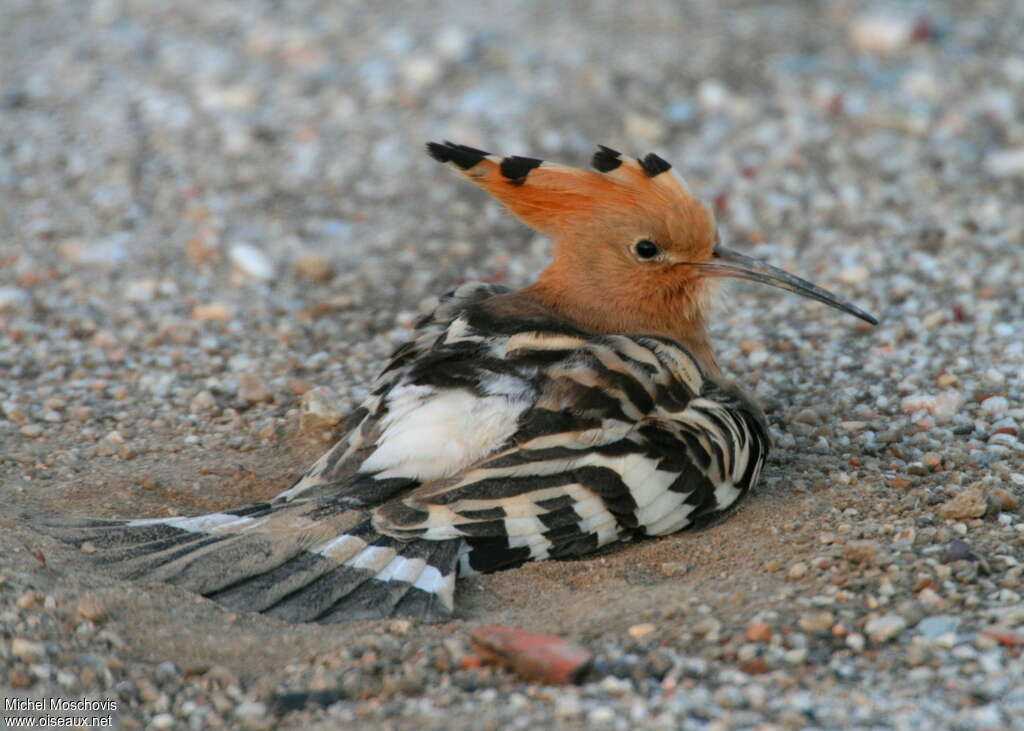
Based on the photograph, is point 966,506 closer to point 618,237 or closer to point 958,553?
point 958,553

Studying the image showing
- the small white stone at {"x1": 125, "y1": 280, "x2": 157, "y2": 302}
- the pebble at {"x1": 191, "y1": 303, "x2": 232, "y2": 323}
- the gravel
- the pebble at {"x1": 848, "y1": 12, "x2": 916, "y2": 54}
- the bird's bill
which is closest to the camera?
the gravel

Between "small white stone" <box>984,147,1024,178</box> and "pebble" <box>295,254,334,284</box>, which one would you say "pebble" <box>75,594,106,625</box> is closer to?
"pebble" <box>295,254,334,284</box>

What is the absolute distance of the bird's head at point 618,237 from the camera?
388 centimetres

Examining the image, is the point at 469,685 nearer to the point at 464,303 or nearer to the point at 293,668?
the point at 293,668

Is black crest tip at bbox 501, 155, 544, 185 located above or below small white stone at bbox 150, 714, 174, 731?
above

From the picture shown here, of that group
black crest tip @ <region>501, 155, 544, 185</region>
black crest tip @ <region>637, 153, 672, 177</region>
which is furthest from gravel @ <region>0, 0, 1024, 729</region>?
black crest tip @ <region>501, 155, 544, 185</region>

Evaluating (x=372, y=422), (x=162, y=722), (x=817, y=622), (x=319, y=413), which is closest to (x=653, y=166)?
(x=372, y=422)

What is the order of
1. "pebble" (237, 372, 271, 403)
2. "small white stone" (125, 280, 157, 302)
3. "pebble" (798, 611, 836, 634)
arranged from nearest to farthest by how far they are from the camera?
"pebble" (798, 611, 836, 634) < "pebble" (237, 372, 271, 403) < "small white stone" (125, 280, 157, 302)

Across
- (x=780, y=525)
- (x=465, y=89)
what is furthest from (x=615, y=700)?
(x=465, y=89)

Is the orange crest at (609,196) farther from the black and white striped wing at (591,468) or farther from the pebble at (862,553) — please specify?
Result: the pebble at (862,553)

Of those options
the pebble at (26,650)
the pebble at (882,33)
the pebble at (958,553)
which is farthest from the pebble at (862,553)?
the pebble at (882,33)

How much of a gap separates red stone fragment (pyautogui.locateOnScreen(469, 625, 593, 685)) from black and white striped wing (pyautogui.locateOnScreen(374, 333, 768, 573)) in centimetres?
44

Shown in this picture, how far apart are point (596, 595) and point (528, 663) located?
442 millimetres

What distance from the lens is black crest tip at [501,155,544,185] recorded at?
3.89 meters
